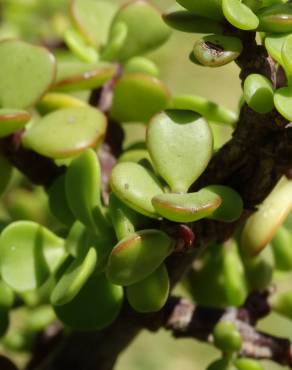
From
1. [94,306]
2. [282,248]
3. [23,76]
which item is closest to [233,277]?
[282,248]

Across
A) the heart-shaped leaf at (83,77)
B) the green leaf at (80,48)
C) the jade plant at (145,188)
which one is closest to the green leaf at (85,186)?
the jade plant at (145,188)

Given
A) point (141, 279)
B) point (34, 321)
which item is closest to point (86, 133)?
point (141, 279)

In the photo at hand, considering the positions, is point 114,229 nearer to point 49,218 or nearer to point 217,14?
point 217,14

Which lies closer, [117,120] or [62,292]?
[62,292]

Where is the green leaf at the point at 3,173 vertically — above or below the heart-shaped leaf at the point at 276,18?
below

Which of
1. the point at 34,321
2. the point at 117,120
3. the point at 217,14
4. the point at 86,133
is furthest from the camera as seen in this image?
the point at 34,321

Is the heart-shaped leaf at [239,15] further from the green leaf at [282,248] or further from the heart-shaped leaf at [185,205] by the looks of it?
the green leaf at [282,248]
